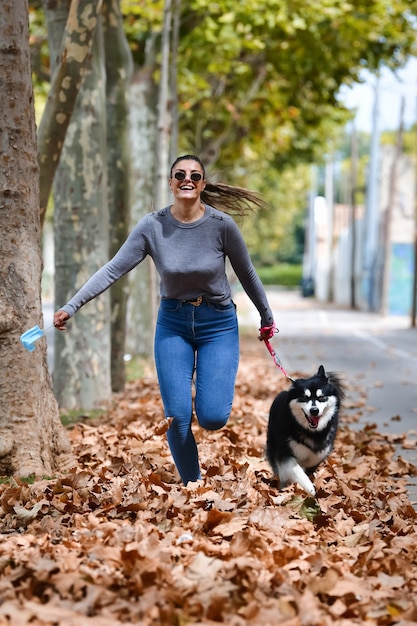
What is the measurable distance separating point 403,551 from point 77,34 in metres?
5.30

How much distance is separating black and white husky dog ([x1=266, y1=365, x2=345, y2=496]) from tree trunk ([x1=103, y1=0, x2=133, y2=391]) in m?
5.97

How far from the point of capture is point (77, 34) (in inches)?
330

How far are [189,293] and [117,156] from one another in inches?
280

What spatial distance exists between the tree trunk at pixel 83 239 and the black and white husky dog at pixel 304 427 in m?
4.52

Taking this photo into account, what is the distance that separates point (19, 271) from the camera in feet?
21.9

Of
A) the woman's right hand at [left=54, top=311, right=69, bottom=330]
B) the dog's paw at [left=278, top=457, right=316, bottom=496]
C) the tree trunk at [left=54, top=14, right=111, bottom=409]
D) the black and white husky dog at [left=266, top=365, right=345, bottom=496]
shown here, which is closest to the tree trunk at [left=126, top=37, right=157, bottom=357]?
the tree trunk at [left=54, top=14, right=111, bottom=409]

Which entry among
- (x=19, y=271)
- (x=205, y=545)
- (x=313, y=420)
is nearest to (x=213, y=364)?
(x=313, y=420)

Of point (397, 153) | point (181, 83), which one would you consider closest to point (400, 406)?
point (181, 83)

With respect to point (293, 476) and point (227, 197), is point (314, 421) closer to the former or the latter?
point (293, 476)

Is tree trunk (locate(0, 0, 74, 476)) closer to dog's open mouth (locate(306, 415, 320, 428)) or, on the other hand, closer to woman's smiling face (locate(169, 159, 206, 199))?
woman's smiling face (locate(169, 159, 206, 199))

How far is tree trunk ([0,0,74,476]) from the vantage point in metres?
6.59

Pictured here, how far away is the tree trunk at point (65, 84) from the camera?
8.36 meters

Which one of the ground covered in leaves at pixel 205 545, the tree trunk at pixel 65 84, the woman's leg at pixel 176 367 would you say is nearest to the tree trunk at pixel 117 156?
the tree trunk at pixel 65 84

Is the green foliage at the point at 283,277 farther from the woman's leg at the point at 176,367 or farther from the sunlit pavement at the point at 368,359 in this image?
the woman's leg at the point at 176,367
